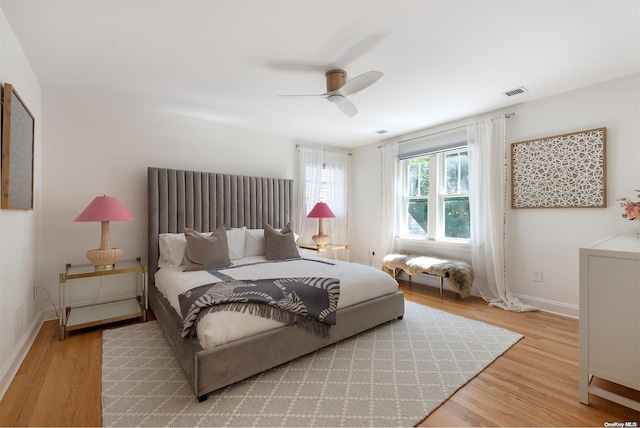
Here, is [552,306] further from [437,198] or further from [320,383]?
[320,383]

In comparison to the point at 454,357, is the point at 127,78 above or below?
above

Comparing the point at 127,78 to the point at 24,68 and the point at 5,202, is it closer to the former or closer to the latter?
the point at 24,68

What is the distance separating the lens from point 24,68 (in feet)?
7.74

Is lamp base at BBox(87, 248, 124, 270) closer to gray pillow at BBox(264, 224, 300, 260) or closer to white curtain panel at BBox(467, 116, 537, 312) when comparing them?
gray pillow at BBox(264, 224, 300, 260)

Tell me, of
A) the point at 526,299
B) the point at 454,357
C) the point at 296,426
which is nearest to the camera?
the point at 296,426

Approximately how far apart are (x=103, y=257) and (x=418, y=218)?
426 cm

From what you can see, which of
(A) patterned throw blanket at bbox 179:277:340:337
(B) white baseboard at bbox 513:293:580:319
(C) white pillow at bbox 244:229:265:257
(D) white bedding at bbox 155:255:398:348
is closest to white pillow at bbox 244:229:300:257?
(C) white pillow at bbox 244:229:265:257

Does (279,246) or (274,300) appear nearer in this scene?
(274,300)

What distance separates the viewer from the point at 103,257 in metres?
2.84

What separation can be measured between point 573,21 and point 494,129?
1782mm

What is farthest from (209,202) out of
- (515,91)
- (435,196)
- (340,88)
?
(515,91)

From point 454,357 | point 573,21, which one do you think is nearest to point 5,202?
point 454,357

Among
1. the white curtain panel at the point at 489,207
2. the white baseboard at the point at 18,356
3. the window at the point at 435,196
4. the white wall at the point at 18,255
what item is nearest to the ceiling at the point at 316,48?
the white wall at the point at 18,255

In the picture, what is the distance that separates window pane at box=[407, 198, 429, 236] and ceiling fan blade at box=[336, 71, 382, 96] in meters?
2.77
